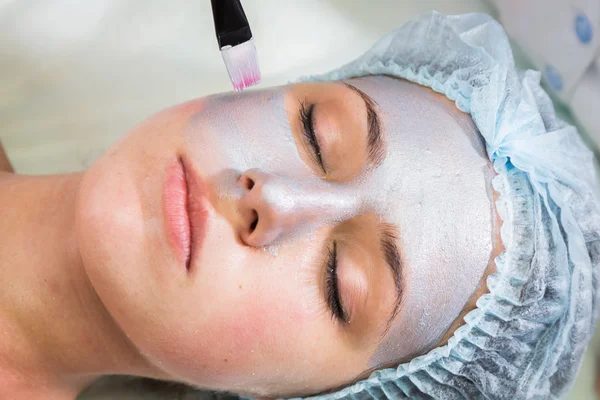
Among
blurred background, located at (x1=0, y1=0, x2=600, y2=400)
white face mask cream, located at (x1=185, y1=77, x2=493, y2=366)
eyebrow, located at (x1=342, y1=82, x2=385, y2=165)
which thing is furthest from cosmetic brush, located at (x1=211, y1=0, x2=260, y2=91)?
blurred background, located at (x1=0, y1=0, x2=600, y2=400)

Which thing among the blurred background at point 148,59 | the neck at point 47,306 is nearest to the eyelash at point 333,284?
the neck at point 47,306

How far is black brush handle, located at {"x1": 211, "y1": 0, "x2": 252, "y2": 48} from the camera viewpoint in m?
1.10

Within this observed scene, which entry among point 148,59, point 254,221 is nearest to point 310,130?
point 254,221

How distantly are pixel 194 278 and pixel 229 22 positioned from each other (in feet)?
1.79

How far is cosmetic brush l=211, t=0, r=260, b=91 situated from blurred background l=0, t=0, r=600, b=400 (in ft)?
1.93

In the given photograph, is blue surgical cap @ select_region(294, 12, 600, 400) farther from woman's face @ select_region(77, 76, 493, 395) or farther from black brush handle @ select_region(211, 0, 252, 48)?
black brush handle @ select_region(211, 0, 252, 48)

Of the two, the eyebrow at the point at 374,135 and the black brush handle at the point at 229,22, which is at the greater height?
the black brush handle at the point at 229,22

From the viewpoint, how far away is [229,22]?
1112 millimetres

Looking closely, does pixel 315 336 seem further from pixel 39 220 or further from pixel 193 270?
pixel 39 220

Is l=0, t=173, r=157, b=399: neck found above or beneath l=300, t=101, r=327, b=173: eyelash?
beneath

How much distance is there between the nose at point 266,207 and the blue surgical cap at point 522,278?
0.40 meters

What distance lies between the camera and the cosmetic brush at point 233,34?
1106 millimetres

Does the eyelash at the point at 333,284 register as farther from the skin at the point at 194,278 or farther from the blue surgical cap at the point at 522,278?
the blue surgical cap at the point at 522,278

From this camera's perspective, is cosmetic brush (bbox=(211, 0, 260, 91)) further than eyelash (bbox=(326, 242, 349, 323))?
Yes
